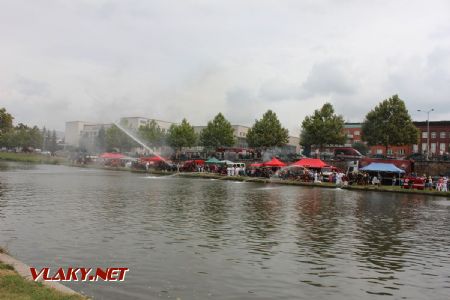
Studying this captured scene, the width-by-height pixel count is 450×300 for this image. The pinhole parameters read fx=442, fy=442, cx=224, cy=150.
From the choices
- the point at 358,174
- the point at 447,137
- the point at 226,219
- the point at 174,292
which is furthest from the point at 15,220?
the point at 447,137

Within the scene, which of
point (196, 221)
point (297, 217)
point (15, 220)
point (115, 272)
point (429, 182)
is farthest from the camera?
point (429, 182)

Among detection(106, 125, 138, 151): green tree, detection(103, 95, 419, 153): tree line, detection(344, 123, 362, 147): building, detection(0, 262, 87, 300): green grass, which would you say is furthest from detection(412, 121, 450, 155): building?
detection(0, 262, 87, 300): green grass

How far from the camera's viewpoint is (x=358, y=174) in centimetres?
6119

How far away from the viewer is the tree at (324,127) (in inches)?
4198

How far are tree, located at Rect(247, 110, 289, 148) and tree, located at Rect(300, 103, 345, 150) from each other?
1110cm

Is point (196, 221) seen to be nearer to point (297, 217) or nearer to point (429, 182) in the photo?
point (297, 217)

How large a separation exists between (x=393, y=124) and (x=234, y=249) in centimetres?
9127

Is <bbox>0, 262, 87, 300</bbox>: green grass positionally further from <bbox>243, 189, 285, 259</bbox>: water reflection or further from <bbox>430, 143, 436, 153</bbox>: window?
<bbox>430, 143, 436, 153</bbox>: window

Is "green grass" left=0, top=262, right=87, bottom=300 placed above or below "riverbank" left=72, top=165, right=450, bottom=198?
below

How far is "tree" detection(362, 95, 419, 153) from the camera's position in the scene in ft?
326

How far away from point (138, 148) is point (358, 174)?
111 m

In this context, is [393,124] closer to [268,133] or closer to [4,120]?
[268,133]

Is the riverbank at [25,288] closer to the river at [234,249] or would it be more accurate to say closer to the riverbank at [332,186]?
the river at [234,249]

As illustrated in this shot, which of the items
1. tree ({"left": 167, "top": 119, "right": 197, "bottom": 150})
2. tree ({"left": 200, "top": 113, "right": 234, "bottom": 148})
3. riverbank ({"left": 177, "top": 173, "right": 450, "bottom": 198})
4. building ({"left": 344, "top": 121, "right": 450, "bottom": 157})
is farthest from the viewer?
building ({"left": 344, "top": 121, "right": 450, "bottom": 157})
